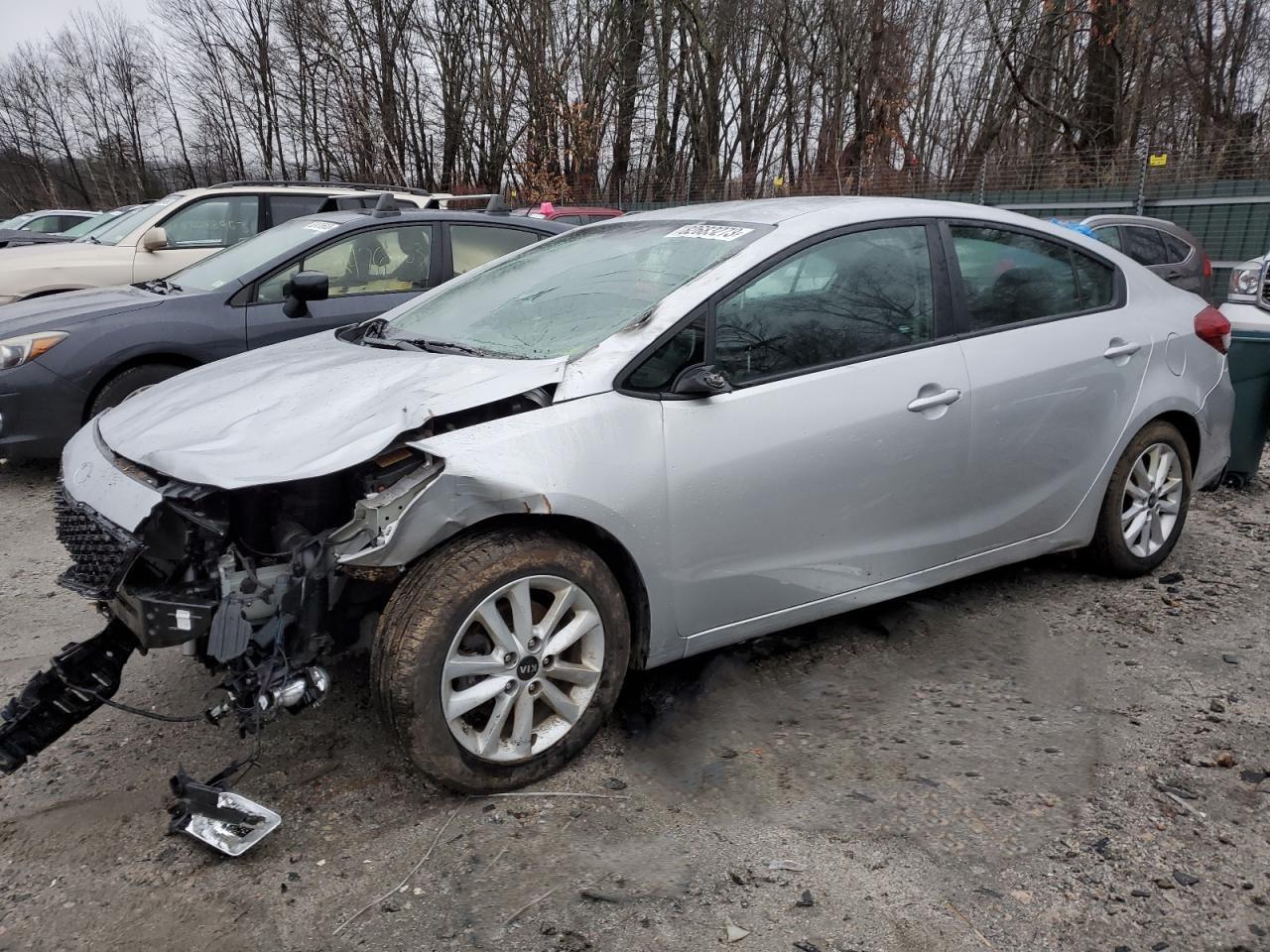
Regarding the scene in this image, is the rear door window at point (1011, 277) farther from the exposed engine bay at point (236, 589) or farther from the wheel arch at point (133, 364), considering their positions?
the wheel arch at point (133, 364)

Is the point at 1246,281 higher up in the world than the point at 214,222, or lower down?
lower down

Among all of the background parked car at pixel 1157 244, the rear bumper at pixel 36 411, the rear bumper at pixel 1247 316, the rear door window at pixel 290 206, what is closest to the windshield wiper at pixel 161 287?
the rear bumper at pixel 36 411

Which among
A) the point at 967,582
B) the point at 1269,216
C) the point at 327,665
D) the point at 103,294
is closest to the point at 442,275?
the point at 103,294

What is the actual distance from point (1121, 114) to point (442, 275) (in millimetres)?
20268

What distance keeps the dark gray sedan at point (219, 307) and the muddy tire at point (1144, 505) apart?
382 centimetres

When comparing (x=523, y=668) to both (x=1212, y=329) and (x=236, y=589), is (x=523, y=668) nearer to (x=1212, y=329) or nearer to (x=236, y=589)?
(x=236, y=589)

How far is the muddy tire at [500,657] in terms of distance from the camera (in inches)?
105

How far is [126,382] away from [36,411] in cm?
50

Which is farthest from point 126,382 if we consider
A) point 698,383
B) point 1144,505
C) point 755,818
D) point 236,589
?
point 1144,505

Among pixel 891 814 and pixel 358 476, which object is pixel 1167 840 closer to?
pixel 891 814

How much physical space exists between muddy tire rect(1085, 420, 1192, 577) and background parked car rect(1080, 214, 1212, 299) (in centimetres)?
827

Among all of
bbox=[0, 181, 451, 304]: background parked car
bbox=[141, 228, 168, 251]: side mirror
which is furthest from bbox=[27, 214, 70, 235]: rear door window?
bbox=[141, 228, 168, 251]: side mirror

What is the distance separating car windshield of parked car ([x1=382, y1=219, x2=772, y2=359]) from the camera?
326 cm

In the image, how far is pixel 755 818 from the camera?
9.07ft
